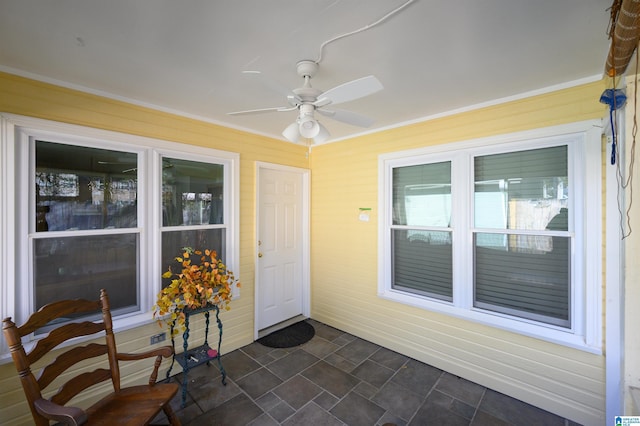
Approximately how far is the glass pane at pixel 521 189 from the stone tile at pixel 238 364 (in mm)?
2656

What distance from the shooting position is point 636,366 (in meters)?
1.45

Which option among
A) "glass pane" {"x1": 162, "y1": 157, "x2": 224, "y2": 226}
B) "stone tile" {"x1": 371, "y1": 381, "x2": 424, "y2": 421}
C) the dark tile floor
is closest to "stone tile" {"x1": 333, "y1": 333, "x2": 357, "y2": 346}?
the dark tile floor

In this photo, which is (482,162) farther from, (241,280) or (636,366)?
(241,280)

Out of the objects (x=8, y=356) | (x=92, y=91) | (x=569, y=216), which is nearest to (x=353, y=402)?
(x=569, y=216)

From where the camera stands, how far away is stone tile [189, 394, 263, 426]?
7.03 ft

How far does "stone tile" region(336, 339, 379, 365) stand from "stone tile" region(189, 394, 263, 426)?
1150 mm

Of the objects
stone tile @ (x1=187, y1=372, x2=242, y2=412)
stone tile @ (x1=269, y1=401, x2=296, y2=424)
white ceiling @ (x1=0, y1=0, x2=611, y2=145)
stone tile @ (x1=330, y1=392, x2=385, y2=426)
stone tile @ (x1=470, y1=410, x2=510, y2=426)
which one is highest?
white ceiling @ (x1=0, y1=0, x2=611, y2=145)

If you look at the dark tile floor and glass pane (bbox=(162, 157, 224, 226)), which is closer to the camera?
the dark tile floor

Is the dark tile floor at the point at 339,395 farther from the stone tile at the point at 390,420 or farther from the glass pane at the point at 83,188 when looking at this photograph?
the glass pane at the point at 83,188

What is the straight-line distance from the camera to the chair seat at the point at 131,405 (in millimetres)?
1614

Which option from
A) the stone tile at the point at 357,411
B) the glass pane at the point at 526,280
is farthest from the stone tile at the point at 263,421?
the glass pane at the point at 526,280

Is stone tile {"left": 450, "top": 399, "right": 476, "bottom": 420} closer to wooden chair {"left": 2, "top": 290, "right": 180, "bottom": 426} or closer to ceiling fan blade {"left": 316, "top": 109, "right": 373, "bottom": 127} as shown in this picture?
wooden chair {"left": 2, "top": 290, "right": 180, "bottom": 426}

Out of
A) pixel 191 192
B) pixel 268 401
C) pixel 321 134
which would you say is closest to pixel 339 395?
pixel 268 401

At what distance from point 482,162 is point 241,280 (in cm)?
291
